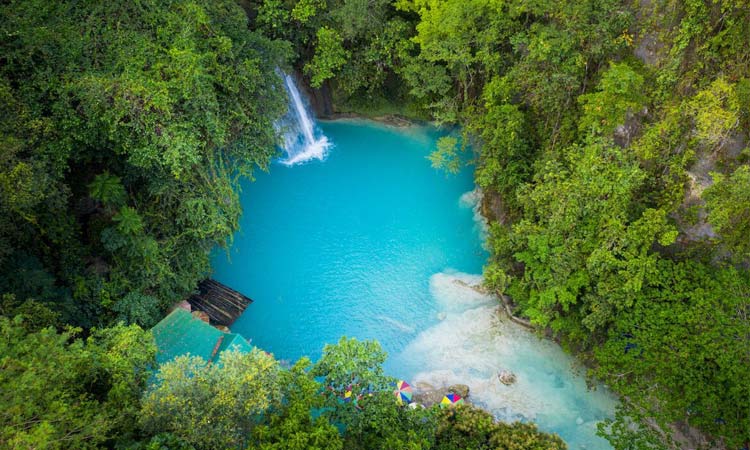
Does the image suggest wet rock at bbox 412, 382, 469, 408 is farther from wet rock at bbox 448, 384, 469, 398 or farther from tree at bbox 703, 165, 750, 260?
tree at bbox 703, 165, 750, 260

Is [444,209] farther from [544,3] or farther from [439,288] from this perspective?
[544,3]

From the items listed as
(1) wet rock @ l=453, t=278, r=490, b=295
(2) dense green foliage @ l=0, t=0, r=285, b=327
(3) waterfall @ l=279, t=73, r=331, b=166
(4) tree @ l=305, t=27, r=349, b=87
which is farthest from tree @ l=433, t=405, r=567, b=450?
(4) tree @ l=305, t=27, r=349, b=87

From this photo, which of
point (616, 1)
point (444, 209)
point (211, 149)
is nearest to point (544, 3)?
point (616, 1)

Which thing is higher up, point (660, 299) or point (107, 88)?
point (660, 299)

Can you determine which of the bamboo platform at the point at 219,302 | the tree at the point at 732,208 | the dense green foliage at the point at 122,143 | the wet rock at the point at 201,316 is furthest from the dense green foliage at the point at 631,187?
the wet rock at the point at 201,316

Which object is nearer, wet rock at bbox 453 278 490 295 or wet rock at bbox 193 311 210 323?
wet rock at bbox 193 311 210 323
